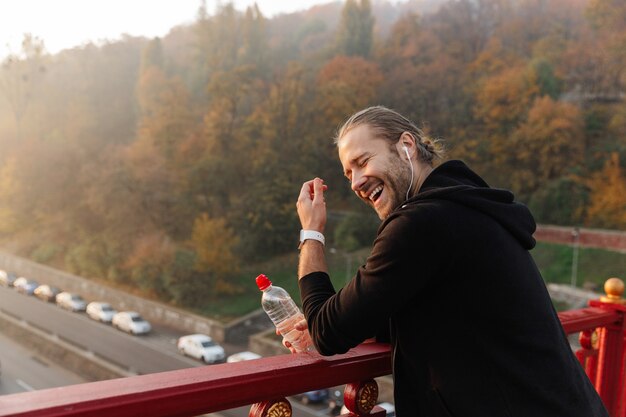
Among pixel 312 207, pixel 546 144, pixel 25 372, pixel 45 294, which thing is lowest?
pixel 45 294

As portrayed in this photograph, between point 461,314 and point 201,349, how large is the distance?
14.3 m

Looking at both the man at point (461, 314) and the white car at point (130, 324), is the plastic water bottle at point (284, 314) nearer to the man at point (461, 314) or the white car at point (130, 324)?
the man at point (461, 314)

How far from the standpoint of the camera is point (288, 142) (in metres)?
24.4

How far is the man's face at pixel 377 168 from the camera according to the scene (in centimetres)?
111

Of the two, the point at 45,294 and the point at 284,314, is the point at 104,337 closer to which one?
the point at 45,294

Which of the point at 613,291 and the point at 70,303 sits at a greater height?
the point at 613,291

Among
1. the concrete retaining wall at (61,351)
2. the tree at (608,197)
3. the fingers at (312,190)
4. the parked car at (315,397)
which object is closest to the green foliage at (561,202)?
the tree at (608,197)

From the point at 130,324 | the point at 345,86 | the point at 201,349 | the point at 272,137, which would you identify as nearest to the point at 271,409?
the point at 201,349

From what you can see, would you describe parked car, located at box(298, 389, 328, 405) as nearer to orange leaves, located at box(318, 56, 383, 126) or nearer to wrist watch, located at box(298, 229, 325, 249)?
wrist watch, located at box(298, 229, 325, 249)

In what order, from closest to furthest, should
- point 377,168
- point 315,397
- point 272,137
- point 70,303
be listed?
point 377,168 → point 315,397 → point 70,303 → point 272,137

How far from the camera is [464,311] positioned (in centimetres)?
91

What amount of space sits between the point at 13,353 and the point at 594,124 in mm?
22503

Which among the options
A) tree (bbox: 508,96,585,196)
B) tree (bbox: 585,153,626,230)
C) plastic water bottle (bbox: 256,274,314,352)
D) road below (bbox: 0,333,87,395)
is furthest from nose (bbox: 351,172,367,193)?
tree (bbox: 508,96,585,196)

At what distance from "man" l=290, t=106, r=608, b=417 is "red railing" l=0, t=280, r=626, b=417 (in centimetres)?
8
